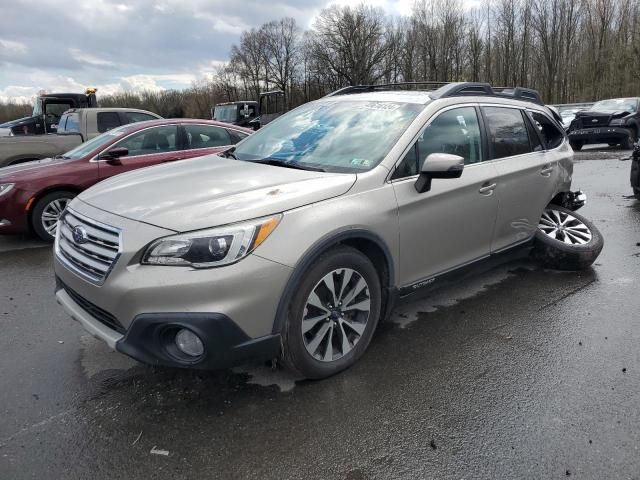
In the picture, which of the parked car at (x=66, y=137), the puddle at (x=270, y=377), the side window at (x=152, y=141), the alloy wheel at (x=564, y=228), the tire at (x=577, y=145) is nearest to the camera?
the puddle at (x=270, y=377)

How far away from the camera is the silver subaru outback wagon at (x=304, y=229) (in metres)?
2.49

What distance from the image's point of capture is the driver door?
10.9ft

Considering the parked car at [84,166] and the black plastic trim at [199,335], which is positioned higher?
the parked car at [84,166]

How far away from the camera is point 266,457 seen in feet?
7.88

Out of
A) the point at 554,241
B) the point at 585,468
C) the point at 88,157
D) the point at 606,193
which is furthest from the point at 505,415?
the point at 606,193

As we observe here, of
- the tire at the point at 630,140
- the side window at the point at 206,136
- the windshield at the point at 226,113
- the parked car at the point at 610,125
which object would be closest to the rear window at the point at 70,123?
the side window at the point at 206,136

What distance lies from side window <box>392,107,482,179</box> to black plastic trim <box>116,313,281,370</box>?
146cm

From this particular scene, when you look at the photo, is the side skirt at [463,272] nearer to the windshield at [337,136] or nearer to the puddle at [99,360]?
the windshield at [337,136]

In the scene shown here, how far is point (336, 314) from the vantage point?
9.78 ft

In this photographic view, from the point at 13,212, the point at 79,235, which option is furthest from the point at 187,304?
the point at 13,212

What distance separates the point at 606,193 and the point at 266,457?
8.84 meters

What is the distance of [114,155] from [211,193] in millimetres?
4439

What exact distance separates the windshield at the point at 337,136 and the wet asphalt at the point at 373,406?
4.34 ft

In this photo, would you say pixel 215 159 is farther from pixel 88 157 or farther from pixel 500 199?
pixel 88 157
